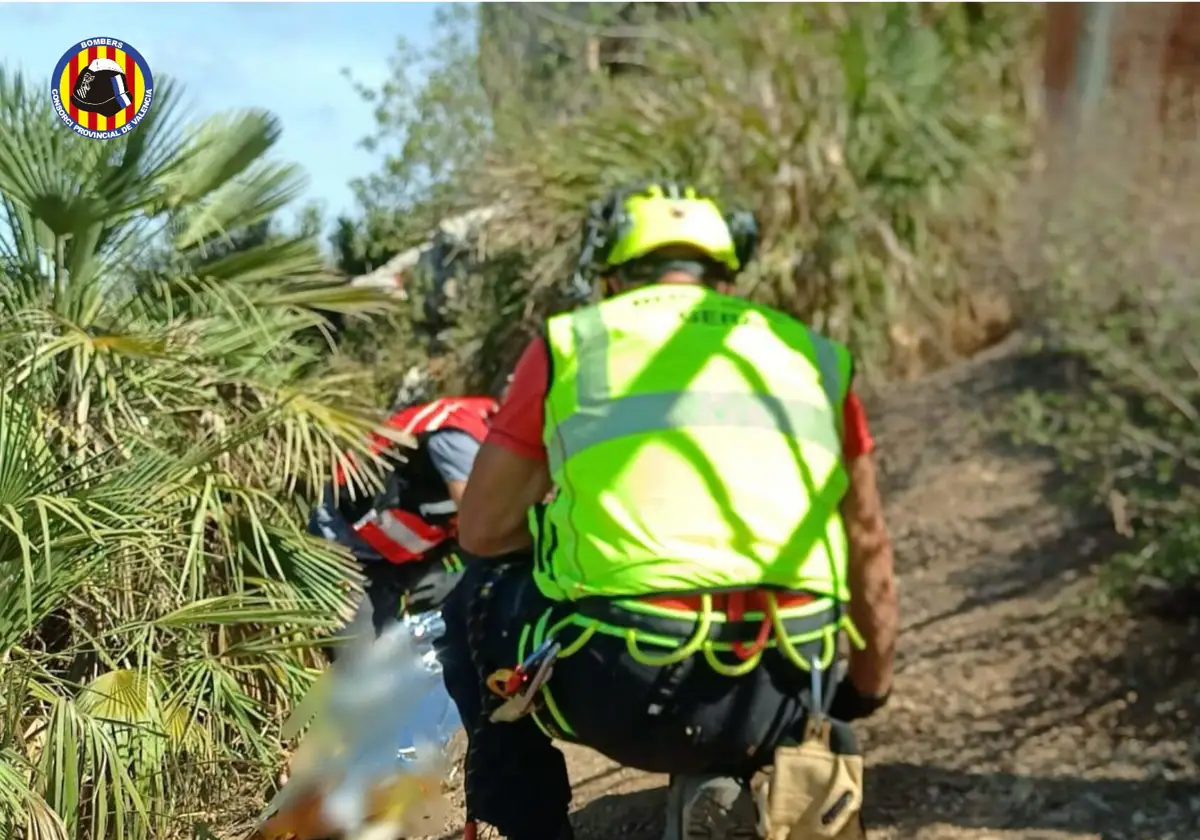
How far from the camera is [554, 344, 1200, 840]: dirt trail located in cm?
379

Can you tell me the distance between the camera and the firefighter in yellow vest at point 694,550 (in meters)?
2.57

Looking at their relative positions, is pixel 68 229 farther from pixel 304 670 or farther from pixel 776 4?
pixel 776 4

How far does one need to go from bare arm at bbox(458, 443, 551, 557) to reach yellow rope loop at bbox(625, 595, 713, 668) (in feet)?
1.45

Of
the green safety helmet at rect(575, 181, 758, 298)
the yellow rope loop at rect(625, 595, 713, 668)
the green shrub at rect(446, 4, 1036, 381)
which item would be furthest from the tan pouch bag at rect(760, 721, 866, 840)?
the green shrub at rect(446, 4, 1036, 381)

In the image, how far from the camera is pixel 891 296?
809 centimetres

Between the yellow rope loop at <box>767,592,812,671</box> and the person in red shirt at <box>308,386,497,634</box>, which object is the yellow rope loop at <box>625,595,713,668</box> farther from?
the person in red shirt at <box>308,386,497,634</box>

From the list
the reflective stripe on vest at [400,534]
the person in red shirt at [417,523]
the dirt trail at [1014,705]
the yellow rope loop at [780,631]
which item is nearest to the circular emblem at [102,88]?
the person in red shirt at [417,523]

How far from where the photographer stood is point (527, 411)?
9.05 feet

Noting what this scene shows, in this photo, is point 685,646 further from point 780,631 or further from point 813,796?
point 813,796

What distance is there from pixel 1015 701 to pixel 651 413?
8.49 ft

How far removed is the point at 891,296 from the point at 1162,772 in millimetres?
4565

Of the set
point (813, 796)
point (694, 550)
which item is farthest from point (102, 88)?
point (813, 796)

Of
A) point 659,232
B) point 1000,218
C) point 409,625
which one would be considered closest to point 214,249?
point 409,625

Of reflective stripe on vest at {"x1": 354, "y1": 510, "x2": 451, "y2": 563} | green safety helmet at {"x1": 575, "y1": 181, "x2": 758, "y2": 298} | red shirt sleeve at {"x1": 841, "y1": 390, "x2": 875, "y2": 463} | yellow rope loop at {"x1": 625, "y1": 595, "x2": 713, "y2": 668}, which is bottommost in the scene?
reflective stripe on vest at {"x1": 354, "y1": 510, "x2": 451, "y2": 563}
